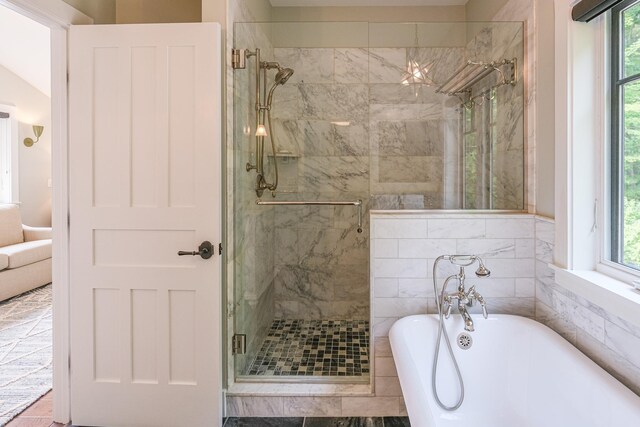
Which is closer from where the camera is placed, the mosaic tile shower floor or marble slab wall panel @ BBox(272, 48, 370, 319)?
the mosaic tile shower floor

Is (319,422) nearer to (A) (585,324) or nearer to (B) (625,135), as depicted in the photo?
(A) (585,324)

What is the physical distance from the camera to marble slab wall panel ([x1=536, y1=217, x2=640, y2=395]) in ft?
4.44

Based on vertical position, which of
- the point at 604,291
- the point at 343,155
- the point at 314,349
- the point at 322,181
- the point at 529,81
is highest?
the point at 529,81

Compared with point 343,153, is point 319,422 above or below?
below

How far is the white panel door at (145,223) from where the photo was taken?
6.16 feet

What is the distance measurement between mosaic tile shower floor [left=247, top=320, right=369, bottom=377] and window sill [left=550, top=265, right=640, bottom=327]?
1.14 metres

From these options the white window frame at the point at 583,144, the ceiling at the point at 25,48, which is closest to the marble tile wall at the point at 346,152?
the white window frame at the point at 583,144

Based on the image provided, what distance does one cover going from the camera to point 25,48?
4355mm

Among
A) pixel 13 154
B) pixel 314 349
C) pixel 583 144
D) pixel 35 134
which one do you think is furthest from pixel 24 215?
pixel 583 144

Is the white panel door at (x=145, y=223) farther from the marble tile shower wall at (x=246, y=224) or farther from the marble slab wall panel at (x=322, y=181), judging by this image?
the marble slab wall panel at (x=322, y=181)

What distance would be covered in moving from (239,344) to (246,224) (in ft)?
2.26

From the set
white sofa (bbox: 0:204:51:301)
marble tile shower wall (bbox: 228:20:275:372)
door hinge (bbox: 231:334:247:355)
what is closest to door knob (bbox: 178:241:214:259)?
marble tile shower wall (bbox: 228:20:275:372)

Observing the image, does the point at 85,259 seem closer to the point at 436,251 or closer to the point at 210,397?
the point at 210,397

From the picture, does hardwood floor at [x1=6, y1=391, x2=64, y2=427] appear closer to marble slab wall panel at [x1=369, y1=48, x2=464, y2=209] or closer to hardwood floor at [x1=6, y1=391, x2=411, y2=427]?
hardwood floor at [x1=6, y1=391, x2=411, y2=427]
